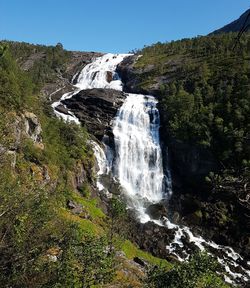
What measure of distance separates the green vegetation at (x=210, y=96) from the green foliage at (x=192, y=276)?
1268 inches

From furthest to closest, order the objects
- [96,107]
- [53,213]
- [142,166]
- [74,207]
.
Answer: [96,107] < [142,166] < [74,207] < [53,213]

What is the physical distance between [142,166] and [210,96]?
2198 centimetres

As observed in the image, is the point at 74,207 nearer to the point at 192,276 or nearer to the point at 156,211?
the point at 156,211

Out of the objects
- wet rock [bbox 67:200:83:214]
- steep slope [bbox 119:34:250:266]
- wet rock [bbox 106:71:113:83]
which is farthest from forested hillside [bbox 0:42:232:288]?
wet rock [bbox 106:71:113:83]

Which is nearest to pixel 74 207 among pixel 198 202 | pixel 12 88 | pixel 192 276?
pixel 12 88

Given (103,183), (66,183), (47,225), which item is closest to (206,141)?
(103,183)

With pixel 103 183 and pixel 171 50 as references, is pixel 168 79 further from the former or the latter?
pixel 103 183

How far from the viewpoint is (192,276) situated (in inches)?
714

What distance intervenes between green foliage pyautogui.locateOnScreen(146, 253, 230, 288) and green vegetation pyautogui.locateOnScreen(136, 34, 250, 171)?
32.2m

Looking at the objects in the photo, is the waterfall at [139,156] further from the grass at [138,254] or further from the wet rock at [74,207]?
the wet rock at [74,207]

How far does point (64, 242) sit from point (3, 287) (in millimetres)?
3515

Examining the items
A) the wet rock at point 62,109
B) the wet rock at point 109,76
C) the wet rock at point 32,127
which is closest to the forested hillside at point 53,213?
the wet rock at point 32,127

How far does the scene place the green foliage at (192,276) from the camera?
59.0 feet

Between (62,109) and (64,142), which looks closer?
(64,142)
